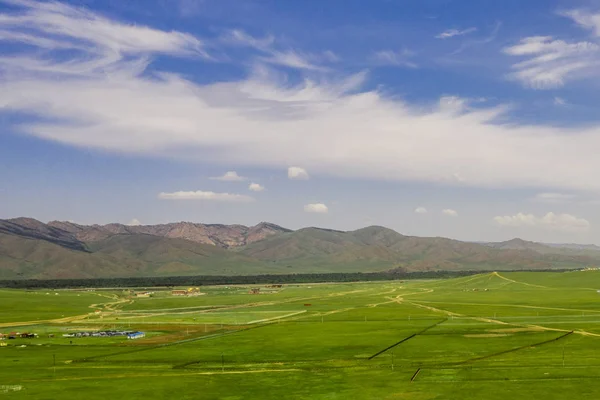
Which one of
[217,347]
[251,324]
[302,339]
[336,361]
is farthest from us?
[251,324]

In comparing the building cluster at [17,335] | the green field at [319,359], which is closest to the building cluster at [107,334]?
the green field at [319,359]

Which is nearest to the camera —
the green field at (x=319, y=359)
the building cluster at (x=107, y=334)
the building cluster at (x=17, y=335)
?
the green field at (x=319, y=359)

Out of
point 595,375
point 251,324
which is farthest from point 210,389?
point 251,324

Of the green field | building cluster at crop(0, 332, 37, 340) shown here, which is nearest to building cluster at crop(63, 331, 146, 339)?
the green field

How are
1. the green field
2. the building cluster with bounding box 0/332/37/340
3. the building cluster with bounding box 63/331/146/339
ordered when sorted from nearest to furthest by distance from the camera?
1. the green field
2. the building cluster with bounding box 63/331/146/339
3. the building cluster with bounding box 0/332/37/340

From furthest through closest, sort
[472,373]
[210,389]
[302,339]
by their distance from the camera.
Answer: [302,339] < [472,373] < [210,389]

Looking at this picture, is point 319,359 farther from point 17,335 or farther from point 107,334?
point 17,335

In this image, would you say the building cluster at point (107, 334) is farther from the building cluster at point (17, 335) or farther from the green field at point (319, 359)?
the building cluster at point (17, 335)

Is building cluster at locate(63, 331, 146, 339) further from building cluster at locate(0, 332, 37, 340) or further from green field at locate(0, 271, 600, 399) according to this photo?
Answer: building cluster at locate(0, 332, 37, 340)

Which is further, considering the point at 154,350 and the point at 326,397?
the point at 154,350

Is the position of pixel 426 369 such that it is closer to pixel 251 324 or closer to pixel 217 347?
pixel 217 347
